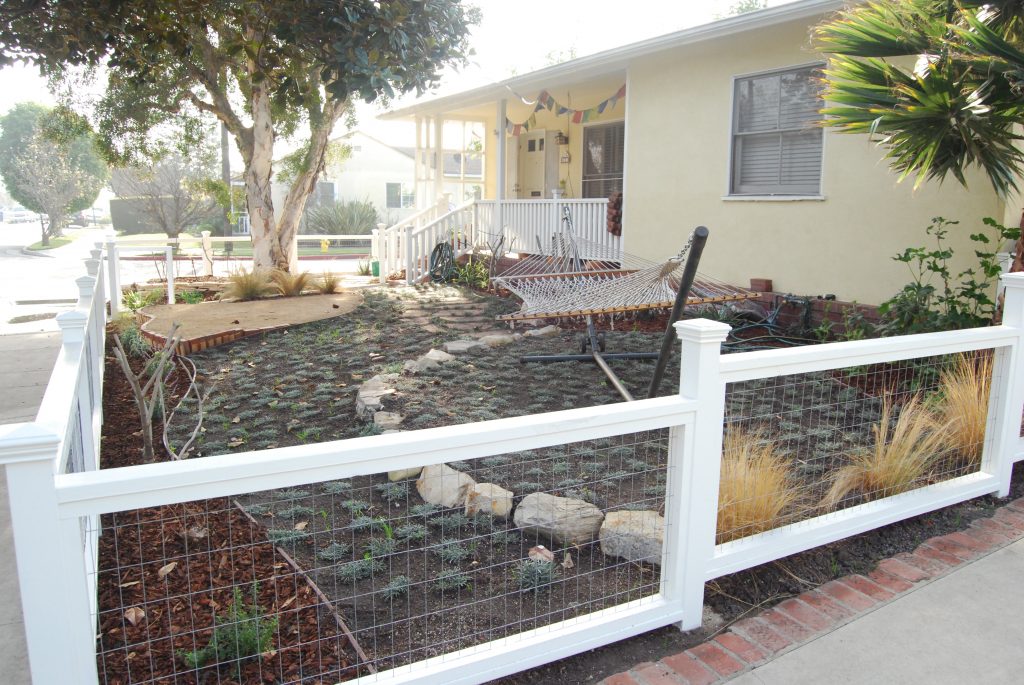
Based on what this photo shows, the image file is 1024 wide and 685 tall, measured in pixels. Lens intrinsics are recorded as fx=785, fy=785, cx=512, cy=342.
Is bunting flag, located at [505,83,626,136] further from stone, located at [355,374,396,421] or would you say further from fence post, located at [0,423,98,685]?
fence post, located at [0,423,98,685]

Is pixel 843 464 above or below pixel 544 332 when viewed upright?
below

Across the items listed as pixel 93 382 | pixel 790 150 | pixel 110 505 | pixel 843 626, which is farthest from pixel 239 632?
pixel 790 150

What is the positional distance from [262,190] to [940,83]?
11838 millimetres

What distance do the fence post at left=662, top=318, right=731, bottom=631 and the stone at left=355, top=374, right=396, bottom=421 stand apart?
3078 millimetres

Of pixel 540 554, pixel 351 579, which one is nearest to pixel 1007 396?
pixel 540 554

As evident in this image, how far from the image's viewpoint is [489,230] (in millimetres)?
14219

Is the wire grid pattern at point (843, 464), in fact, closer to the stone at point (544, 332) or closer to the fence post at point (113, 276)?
the stone at point (544, 332)

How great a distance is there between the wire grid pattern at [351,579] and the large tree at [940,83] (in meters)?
2.77

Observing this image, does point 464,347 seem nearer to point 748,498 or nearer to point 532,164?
point 748,498

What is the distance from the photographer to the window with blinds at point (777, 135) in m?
8.32

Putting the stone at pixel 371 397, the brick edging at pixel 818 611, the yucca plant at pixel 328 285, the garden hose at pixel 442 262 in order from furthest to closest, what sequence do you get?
1. the garden hose at pixel 442 262
2. the yucca plant at pixel 328 285
3. the stone at pixel 371 397
4. the brick edging at pixel 818 611

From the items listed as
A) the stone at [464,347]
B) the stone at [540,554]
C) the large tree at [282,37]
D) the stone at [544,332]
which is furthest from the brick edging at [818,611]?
the stone at [544,332]

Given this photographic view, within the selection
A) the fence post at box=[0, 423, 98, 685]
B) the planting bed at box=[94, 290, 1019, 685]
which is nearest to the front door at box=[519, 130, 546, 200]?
the planting bed at box=[94, 290, 1019, 685]

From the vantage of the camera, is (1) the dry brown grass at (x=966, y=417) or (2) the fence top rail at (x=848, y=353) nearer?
(2) the fence top rail at (x=848, y=353)
